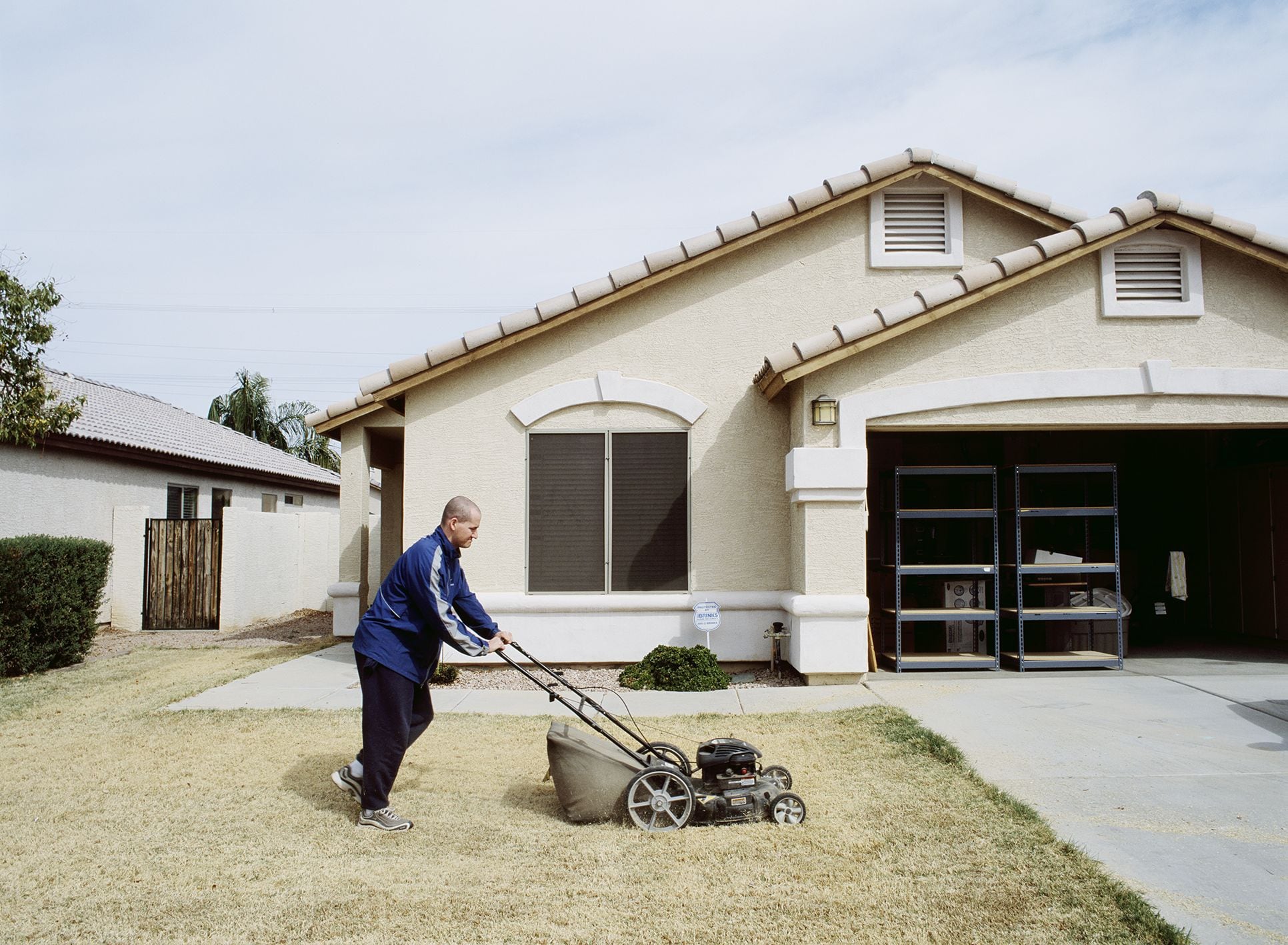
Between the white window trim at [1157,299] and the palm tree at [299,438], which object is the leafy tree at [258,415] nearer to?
the palm tree at [299,438]

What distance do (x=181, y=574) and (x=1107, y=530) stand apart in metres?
14.6

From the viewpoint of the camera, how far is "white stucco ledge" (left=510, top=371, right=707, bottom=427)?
→ 1031 centimetres

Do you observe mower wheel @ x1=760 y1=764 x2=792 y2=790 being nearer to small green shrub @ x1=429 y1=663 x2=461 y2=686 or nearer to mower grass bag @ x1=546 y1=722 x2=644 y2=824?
mower grass bag @ x1=546 y1=722 x2=644 y2=824

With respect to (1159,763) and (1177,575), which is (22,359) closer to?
(1159,763)

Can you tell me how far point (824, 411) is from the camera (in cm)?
911

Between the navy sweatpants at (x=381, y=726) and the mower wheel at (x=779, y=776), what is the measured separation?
2122 millimetres

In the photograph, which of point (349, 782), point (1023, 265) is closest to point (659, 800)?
point (349, 782)

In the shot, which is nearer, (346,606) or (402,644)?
(402,644)

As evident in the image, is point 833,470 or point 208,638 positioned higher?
point 833,470

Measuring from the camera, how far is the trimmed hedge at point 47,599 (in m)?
10.5

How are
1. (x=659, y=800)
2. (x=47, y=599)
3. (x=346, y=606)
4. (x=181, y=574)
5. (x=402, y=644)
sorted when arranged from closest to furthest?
(x=659, y=800), (x=402, y=644), (x=47, y=599), (x=346, y=606), (x=181, y=574)

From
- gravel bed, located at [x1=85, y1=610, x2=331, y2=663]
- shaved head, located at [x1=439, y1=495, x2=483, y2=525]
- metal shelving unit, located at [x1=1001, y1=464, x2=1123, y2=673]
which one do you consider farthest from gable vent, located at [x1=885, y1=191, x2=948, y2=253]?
gravel bed, located at [x1=85, y1=610, x2=331, y2=663]

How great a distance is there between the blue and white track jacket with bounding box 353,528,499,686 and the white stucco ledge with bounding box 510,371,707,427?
16.1ft

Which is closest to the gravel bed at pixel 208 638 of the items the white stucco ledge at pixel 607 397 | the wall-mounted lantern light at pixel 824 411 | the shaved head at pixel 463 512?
the white stucco ledge at pixel 607 397
